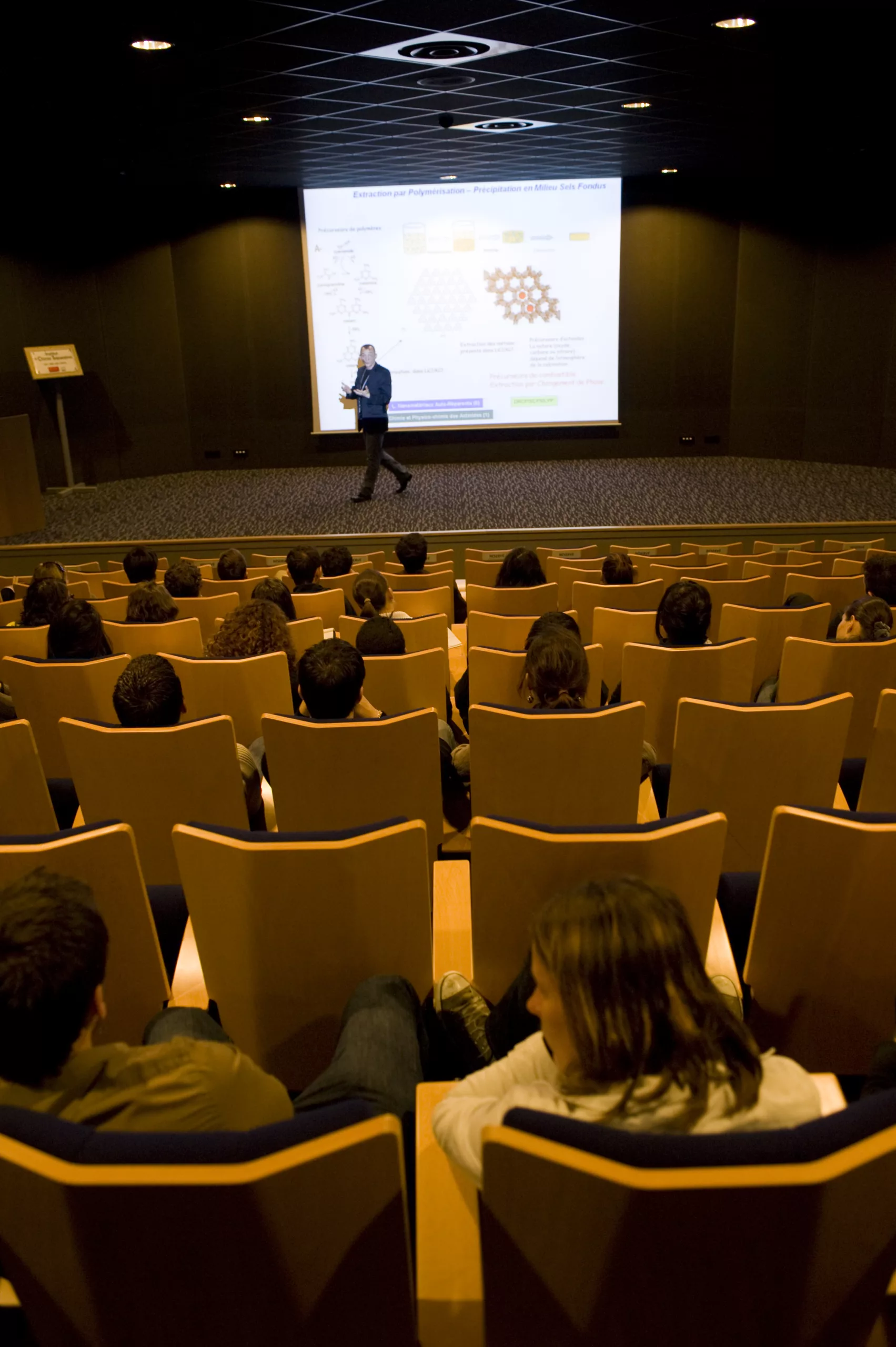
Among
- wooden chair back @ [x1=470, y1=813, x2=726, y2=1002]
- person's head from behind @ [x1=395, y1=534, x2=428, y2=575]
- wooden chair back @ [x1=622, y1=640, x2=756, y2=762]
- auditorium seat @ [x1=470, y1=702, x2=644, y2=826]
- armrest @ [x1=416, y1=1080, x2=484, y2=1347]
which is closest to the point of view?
armrest @ [x1=416, y1=1080, x2=484, y2=1347]

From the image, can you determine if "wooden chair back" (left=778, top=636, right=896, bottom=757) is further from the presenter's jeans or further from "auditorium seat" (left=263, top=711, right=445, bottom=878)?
the presenter's jeans

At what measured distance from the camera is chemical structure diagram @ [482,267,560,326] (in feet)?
40.0

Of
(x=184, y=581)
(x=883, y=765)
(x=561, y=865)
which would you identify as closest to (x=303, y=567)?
(x=184, y=581)

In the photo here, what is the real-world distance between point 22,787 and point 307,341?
1141cm

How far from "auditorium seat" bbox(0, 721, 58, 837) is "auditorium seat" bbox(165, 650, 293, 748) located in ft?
2.14

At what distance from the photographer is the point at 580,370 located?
12703mm

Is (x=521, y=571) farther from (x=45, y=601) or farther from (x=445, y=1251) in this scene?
(x=445, y=1251)

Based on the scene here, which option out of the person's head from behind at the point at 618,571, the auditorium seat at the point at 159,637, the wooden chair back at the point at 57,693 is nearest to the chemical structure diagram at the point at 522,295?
the person's head from behind at the point at 618,571

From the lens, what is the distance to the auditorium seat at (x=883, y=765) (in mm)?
2533

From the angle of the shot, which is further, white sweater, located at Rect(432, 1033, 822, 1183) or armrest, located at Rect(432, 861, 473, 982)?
armrest, located at Rect(432, 861, 473, 982)

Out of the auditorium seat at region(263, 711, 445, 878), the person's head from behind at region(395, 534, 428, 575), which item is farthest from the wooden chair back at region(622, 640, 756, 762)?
the person's head from behind at region(395, 534, 428, 575)

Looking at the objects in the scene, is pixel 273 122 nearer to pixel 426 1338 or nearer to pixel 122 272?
pixel 122 272

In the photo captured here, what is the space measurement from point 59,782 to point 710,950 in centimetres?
209

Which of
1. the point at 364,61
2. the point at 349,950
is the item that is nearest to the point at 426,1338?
the point at 349,950
